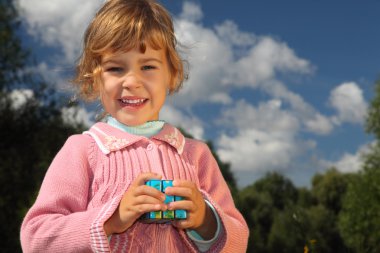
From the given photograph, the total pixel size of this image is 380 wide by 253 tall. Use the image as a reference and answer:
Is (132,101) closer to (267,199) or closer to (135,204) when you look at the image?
(135,204)

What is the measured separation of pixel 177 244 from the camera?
3.16 m

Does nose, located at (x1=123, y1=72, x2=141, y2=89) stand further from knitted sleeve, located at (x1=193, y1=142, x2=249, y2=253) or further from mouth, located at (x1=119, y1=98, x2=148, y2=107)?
knitted sleeve, located at (x1=193, y1=142, x2=249, y2=253)

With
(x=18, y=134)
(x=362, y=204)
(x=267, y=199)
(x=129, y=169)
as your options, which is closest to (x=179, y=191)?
(x=129, y=169)

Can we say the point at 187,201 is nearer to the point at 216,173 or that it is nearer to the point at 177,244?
the point at 177,244

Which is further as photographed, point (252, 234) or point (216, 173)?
point (252, 234)

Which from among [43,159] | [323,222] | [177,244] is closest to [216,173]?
[177,244]

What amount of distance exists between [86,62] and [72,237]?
3.42 feet

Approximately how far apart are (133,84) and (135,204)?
705 mm

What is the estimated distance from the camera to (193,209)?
2.93 metres

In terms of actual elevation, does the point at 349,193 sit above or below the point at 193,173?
above

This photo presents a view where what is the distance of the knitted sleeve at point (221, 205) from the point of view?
317cm

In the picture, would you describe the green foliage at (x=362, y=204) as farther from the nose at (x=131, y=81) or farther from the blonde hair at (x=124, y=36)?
the nose at (x=131, y=81)

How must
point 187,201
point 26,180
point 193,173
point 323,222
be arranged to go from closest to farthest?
1. point 187,201
2. point 193,173
3. point 26,180
4. point 323,222

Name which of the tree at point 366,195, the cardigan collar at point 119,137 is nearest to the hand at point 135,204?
the cardigan collar at point 119,137
